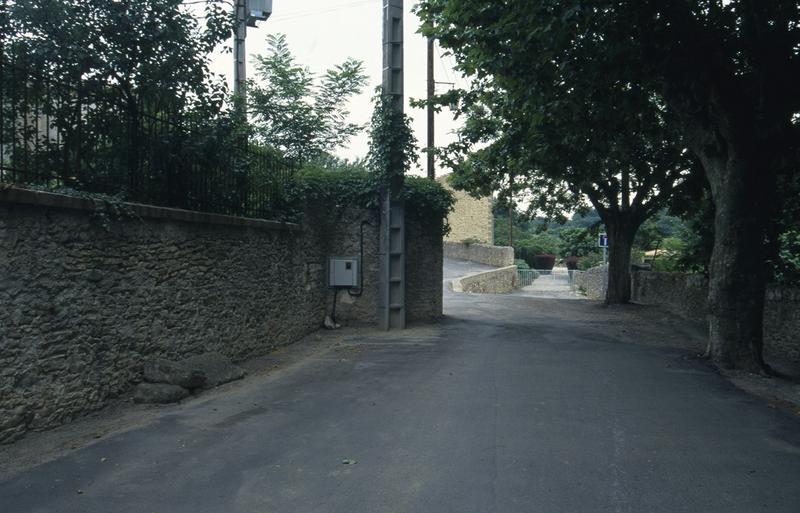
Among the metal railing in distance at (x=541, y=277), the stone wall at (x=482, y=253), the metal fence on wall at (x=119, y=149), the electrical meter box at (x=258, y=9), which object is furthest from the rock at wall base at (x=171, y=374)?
the metal railing in distance at (x=541, y=277)

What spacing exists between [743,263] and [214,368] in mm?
8152

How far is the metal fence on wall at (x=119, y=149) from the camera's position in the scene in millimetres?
6148

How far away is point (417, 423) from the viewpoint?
20.4 feet

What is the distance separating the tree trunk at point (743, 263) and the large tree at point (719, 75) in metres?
0.02

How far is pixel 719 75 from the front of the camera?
9367 mm

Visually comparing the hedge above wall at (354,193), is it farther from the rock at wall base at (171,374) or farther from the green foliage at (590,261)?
the green foliage at (590,261)

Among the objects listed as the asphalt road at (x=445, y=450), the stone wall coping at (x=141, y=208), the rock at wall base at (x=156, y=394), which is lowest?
the asphalt road at (x=445, y=450)

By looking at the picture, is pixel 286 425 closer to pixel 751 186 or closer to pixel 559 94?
pixel 559 94

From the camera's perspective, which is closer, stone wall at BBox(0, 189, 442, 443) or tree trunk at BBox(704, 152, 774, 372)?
stone wall at BBox(0, 189, 442, 443)

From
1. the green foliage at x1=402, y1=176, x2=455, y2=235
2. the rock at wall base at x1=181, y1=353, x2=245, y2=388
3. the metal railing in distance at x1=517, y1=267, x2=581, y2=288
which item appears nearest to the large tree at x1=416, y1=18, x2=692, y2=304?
the green foliage at x1=402, y1=176, x2=455, y2=235

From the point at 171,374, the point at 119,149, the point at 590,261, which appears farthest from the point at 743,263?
the point at 590,261

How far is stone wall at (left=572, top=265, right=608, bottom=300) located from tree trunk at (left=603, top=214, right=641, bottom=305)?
5411mm

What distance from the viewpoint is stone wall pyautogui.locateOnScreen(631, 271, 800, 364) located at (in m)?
10.8

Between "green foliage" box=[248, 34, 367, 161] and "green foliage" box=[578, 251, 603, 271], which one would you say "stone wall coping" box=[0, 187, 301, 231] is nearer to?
"green foliage" box=[248, 34, 367, 161]
